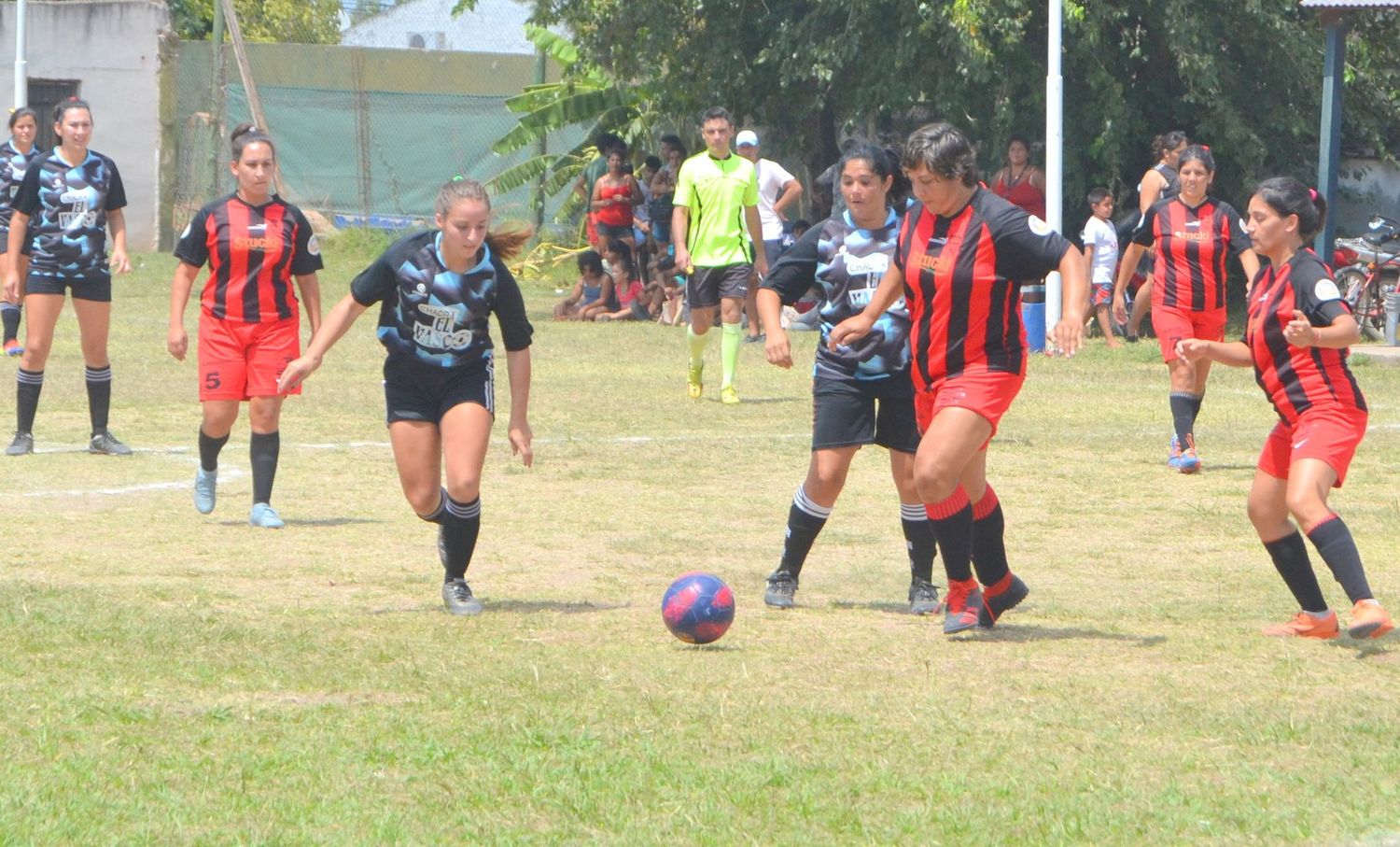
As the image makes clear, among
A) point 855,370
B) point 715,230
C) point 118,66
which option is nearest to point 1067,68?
point 715,230

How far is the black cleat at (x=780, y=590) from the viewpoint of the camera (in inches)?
283

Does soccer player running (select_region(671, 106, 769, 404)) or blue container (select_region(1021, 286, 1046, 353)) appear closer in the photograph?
soccer player running (select_region(671, 106, 769, 404))

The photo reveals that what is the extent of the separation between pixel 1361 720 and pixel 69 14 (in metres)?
29.3

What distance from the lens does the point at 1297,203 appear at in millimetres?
6445

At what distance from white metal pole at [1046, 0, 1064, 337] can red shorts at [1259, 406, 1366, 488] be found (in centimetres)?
1148

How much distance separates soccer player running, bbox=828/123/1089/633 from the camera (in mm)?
6234

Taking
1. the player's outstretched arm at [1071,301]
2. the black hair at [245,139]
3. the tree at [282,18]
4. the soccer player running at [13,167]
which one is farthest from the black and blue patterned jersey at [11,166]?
the tree at [282,18]

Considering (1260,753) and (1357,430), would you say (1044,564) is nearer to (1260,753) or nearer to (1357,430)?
(1357,430)

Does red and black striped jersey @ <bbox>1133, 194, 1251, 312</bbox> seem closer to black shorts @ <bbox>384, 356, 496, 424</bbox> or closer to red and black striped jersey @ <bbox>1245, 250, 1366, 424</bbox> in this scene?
red and black striped jersey @ <bbox>1245, 250, 1366, 424</bbox>

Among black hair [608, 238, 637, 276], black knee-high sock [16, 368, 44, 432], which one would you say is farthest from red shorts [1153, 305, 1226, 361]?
black hair [608, 238, 637, 276]

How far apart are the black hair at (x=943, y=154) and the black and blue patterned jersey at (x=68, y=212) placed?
667 centimetres

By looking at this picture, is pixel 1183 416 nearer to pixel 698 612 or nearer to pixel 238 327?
pixel 238 327

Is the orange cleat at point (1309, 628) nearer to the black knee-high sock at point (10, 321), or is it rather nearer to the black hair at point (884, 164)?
the black hair at point (884, 164)

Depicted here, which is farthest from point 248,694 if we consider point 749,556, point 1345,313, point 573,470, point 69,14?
point 69,14
